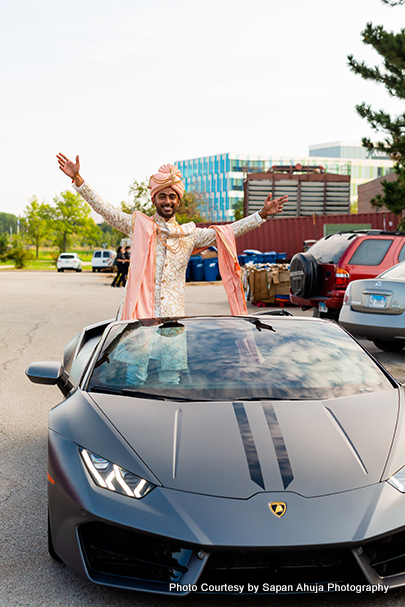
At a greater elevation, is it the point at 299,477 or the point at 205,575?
the point at 299,477

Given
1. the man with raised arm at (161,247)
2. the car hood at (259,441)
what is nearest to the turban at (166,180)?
the man with raised arm at (161,247)

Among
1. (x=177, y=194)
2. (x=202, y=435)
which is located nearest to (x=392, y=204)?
(x=177, y=194)

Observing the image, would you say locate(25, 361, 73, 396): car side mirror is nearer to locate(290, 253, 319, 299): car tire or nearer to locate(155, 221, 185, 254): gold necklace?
locate(155, 221, 185, 254): gold necklace

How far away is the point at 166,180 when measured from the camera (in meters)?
5.08

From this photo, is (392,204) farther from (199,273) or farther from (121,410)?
(121,410)

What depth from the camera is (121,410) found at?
10.2ft

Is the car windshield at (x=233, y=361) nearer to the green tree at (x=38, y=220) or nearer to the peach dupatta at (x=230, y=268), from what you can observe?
the peach dupatta at (x=230, y=268)

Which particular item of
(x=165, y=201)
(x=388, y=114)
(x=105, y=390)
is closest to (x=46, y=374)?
(x=105, y=390)

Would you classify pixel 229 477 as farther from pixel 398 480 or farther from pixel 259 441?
pixel 398 480

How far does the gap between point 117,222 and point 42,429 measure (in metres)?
1.79

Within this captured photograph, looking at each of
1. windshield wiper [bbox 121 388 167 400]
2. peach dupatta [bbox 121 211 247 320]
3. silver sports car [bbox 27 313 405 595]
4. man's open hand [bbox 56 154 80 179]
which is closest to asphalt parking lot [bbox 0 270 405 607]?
silver sports car [bbox 27 313 405 595]

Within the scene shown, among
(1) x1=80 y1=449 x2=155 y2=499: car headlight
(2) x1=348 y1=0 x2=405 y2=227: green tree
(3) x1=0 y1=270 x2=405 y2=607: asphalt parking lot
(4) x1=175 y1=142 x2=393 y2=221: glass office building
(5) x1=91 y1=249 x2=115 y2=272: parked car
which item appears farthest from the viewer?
(4) x1=175 y1=142 x2=393 y2=221: glass office building

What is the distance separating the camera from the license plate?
8500 millimetres

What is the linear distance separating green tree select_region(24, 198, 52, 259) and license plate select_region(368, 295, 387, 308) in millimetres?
71463
